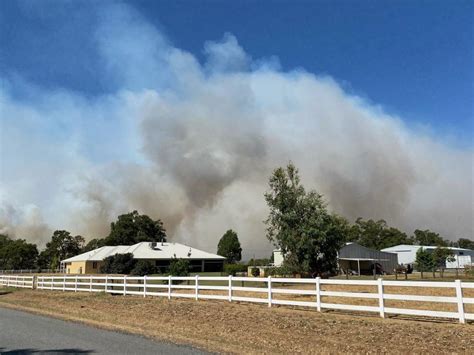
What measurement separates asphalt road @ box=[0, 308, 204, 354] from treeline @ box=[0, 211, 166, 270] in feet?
334

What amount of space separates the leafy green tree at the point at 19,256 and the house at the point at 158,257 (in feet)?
152

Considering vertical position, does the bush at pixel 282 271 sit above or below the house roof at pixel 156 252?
below

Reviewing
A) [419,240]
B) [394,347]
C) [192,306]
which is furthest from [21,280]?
[419,240]

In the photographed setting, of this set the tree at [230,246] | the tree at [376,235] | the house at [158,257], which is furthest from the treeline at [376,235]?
the house at [158,257]

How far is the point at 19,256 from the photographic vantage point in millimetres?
118000

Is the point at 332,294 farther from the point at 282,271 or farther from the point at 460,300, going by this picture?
the point at 282,271

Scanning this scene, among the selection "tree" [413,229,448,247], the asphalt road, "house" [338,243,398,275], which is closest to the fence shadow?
the asphalt road

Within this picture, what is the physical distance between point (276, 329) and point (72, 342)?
5.43 m

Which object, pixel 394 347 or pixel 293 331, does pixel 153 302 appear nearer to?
pixel 293 331

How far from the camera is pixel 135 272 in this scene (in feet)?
141

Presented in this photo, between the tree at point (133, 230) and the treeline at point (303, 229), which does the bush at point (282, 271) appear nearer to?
the treeline at point (303, 229)

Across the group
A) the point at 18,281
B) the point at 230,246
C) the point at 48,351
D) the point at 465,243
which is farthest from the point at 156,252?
the point at 465,243

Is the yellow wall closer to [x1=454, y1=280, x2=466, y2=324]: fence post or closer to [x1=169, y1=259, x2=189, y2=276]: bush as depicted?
[x1=169, y1=259, x2=189, y2=276]: bush

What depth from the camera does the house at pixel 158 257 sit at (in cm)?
7061
